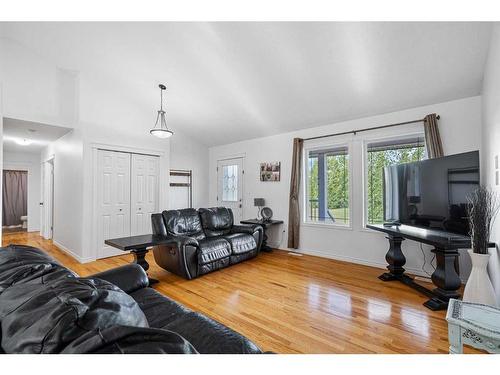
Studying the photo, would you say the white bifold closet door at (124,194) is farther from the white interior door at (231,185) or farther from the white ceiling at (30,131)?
the white interior door at (231,185)

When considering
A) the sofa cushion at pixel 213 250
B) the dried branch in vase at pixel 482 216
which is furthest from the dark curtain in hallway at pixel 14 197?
the dried branch in vase at pixel 482 216

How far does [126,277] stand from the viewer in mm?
1872

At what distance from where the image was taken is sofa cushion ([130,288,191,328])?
1429 millimetres

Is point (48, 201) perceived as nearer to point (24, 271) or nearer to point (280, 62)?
point (24, 271)

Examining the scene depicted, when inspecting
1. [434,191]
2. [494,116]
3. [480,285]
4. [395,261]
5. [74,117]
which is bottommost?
[395,261]

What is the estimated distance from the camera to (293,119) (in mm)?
4383

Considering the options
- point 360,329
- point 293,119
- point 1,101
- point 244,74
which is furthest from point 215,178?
point 360,329

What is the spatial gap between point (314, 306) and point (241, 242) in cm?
168

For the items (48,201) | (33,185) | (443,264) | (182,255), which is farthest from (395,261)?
(33,185)

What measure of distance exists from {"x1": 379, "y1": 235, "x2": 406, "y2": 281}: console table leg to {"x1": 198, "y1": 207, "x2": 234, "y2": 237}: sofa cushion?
8.45 feet

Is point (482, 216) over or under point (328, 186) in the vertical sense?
under

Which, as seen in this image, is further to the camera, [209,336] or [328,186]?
[328,186]

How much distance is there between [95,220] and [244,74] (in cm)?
358
